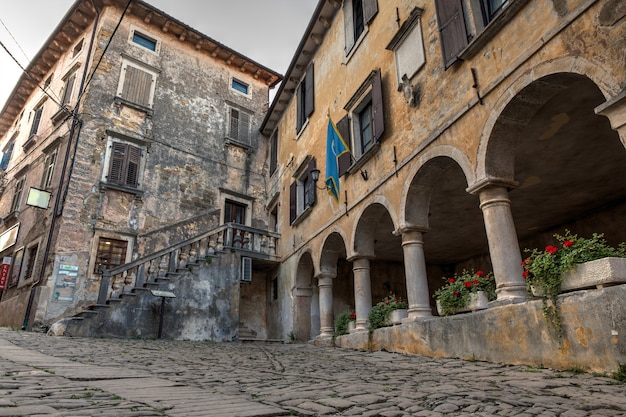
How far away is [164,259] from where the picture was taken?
13.4 metres

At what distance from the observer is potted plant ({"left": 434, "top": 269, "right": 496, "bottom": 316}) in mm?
6625

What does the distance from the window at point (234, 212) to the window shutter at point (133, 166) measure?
3.72 m

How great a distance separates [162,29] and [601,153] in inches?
637

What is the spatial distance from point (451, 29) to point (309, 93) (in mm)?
7312

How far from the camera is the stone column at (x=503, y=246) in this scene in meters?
5.79

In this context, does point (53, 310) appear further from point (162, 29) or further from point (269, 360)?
point (162, 29)

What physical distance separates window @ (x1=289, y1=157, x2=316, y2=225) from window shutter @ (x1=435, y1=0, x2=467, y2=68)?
20.9ft

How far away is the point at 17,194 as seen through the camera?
1728 centimetres

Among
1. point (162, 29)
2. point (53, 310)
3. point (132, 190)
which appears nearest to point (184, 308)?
point (53, 310)

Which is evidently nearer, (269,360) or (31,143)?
(269,360)

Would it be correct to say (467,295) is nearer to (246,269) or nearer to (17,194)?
(246,269)

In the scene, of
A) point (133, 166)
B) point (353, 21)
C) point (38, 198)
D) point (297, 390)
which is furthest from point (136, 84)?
point (297, 390)

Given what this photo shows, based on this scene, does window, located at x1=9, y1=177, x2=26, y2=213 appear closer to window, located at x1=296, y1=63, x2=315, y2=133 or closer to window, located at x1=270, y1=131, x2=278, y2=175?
window, located at x1=270, y1=131, x2=278, y2=175

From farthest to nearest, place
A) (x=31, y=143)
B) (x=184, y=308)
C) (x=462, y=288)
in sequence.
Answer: (x=31, y=143), (x=184, y=308), (x=462, y=288)
